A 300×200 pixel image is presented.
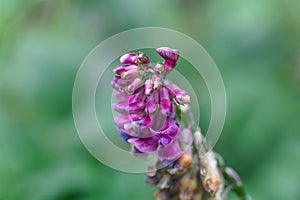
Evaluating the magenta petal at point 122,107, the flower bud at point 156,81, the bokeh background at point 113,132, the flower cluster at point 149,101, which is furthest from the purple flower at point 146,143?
the bokeh background at point 113,132

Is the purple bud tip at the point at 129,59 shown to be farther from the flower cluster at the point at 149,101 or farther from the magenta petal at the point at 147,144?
the magenta petal at the point at 147,144

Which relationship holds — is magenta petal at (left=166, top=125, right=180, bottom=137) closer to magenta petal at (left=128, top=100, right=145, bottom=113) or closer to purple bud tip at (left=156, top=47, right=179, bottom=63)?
magenta petal at (left=128, top=100, right=145, bottom=113)

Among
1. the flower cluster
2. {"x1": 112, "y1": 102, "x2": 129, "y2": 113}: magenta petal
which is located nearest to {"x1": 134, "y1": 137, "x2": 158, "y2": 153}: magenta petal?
the flower cluster

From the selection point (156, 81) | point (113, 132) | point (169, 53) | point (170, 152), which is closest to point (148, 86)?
point (156, 81)

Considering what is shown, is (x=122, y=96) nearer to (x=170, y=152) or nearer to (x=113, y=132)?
(x=170, y=152)

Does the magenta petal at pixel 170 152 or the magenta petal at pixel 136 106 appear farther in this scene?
the magenta petal at pixel 170 152

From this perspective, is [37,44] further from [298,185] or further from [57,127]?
[298,185]
